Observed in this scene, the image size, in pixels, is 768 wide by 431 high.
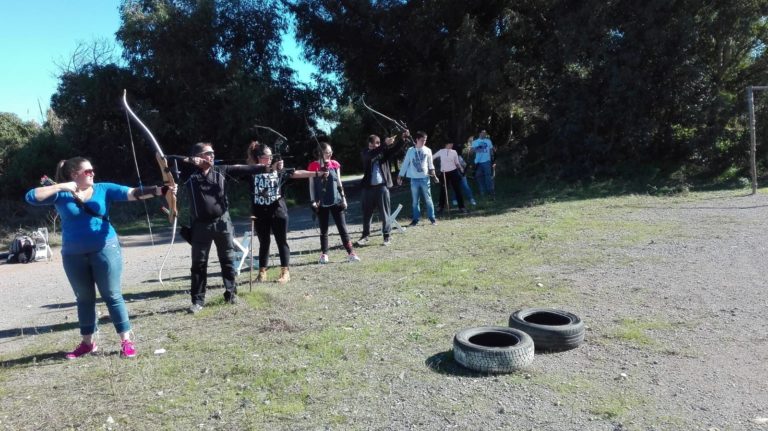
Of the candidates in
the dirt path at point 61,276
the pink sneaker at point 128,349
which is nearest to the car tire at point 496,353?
the pink sneaker at point 128,349

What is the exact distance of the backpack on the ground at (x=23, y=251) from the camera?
1259 centimetres

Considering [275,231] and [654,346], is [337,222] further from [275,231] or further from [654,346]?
[654,346]

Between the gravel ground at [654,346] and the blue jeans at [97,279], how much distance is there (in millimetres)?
1359

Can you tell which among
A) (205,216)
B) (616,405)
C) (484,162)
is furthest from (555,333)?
(484,162)

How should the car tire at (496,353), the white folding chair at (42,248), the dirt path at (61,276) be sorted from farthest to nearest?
the white folding chair at (42,248), the dirt path at (61,276), the car tire at (496,353)

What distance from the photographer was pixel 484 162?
16.5 metres

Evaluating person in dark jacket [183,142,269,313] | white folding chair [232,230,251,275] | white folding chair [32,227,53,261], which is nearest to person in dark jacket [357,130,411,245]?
white folding chair [232,230,251,275]

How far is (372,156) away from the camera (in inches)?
384

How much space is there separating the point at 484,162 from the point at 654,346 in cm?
1178

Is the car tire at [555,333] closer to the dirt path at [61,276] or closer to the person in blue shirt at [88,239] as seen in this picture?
the person in blue shirt at [88,239]

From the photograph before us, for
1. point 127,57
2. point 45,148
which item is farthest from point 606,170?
point 45,148

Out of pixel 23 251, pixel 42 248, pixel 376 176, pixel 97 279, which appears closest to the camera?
pixel 97 279

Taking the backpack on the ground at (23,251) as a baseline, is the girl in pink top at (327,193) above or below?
above

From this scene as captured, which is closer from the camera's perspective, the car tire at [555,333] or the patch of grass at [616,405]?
the patch of grass at [616,405]
